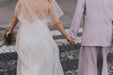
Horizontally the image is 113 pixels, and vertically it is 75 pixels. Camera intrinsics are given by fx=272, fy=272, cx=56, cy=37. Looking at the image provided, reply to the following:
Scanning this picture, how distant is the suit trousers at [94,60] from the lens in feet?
12.9

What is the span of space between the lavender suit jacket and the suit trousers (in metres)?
0.13

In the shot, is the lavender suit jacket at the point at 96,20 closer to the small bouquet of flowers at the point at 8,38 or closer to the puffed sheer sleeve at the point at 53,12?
the puffed sheer sleeve at the point at 53,12

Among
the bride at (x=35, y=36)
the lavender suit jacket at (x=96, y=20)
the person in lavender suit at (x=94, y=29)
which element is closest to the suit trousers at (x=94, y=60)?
the person in lavender suit at (x=94, y=29)

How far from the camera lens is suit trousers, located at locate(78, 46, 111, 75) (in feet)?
12.9

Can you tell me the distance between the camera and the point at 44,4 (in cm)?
356

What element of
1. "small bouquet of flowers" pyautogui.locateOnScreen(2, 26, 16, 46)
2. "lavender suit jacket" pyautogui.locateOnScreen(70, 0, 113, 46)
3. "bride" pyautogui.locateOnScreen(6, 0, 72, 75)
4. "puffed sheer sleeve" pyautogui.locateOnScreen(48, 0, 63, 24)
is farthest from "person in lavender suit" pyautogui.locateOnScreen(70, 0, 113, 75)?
"small bouquet of flowers" pyautogui.locateOnScreen(2, 26, 16, 46)

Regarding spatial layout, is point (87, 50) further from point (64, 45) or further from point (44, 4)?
point (64, 45)

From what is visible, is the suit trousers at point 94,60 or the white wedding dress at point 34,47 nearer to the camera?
the white wedding dress at point 34,47

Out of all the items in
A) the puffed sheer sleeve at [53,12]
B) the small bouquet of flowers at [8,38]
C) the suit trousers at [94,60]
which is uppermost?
the puffed sheer sleeve at [53,12]

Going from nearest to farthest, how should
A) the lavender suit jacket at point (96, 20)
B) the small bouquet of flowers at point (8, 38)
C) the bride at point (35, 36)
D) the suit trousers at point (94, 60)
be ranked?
the bride at point (35, 36)
the lavender suit jacket at point (96, 20)
the suit trousers at point (94, 60)
the small bouquet of flowers at point (8, 38)

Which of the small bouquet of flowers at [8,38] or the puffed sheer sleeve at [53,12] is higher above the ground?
the puffed sheer sleeve at [53,12]

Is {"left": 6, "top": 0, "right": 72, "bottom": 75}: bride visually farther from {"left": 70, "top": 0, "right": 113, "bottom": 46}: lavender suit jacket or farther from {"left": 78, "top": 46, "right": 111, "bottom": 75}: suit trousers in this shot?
{"left": 78, "top": 46, "right": 111, "bottom": 75}: suit trousers

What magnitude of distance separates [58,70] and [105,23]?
37.1 inches

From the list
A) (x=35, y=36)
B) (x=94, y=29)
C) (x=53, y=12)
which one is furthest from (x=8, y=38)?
(x=94, y=29)
